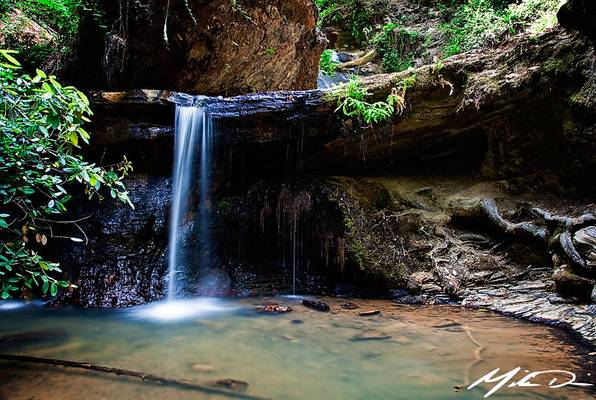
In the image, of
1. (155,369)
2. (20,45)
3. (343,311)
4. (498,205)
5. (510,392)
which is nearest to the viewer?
(510,392)

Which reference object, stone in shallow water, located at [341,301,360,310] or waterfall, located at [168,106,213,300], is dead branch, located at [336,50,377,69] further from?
stone in shallow water, located at [341,301,360,310]

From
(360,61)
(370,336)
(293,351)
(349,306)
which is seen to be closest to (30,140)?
(293,351)

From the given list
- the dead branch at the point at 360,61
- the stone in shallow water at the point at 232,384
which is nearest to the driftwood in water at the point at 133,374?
the stone in shallow water at the point at 232,384

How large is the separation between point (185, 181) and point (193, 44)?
7.96 ft

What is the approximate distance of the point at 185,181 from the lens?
6.63m

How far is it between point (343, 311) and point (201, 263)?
2750mm

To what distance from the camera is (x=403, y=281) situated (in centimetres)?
573

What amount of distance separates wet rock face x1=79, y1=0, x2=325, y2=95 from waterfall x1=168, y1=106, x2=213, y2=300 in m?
1.22

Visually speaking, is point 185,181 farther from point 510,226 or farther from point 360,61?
point 360,61

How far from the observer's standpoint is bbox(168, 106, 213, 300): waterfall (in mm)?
6184

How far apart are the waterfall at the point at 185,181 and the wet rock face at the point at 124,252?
16 cm

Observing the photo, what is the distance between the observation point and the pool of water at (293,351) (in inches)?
102

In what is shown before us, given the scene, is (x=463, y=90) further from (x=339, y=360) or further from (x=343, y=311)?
(x=339, y=360)

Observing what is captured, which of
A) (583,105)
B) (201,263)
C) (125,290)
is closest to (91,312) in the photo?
(125,290)
